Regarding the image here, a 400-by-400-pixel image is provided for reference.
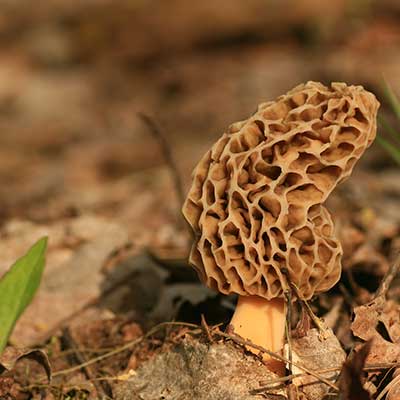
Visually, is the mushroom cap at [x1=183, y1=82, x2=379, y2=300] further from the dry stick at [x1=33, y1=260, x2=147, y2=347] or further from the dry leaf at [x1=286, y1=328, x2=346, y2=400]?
the dry stick at [x1=33, y1=260, x2=147, y2=347]

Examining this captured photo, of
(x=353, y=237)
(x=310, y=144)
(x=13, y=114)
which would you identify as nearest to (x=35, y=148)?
(x=13, y=114)

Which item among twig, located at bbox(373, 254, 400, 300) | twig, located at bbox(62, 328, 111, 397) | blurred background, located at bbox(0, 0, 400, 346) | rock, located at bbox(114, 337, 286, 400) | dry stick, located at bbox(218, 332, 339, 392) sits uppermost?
twig, located at bbox(373, 254, 400, 300)

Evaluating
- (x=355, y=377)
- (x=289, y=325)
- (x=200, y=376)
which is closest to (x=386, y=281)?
(x=289, y=325)

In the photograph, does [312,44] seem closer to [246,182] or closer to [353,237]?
[353,237]

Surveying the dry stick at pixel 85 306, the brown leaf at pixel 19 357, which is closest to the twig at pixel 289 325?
the brown leaf at pixel 19 357

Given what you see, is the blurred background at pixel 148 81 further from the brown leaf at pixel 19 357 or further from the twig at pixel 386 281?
the twig at pixel 386 281

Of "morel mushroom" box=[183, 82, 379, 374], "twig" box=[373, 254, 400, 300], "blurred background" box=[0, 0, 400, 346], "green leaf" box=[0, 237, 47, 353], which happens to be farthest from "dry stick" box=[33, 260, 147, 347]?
"twig" box=[373, 254, 400, 300]
